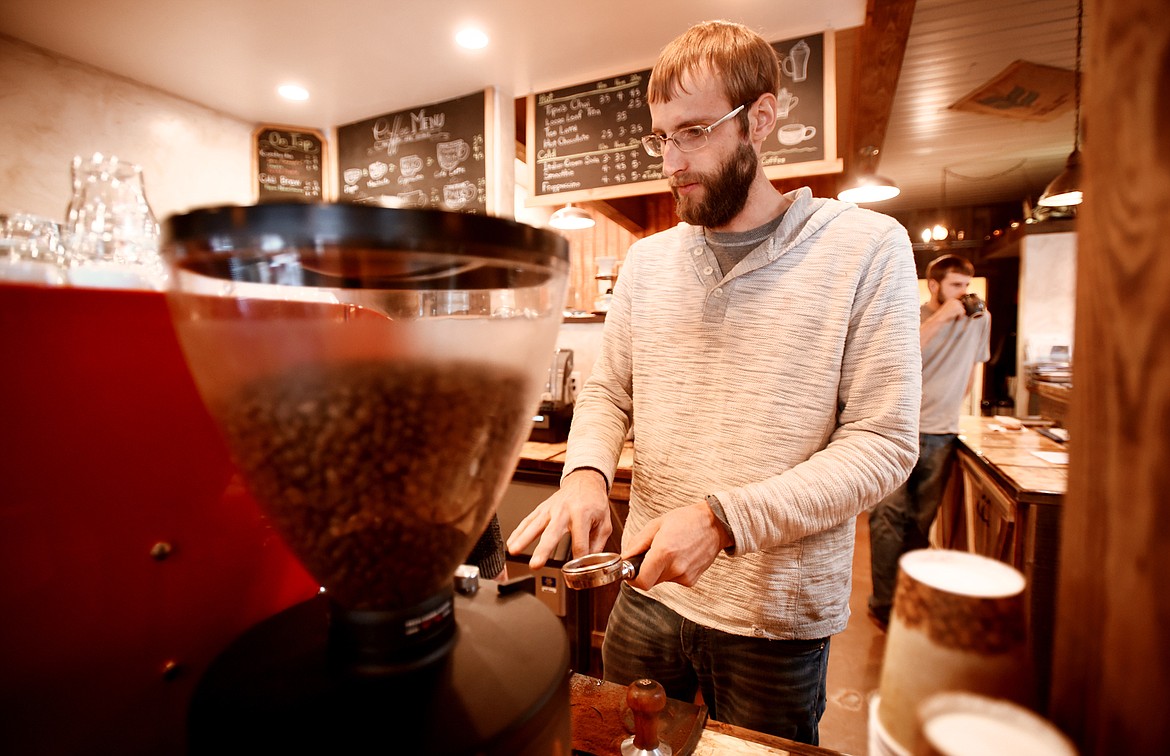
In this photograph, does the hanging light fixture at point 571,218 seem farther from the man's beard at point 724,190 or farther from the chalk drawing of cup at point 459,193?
the man's beard at point 724,190

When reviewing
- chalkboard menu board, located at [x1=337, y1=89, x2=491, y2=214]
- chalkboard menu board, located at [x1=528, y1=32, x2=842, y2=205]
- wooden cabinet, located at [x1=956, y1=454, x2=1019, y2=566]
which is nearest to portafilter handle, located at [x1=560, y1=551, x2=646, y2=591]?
wooden cabinet, located at [x1=956, y1=454, x2=1019, y2=566]

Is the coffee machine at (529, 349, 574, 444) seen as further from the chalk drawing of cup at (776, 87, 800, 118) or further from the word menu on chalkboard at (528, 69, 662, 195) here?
the chalk drawing of cup at (776, 87, 800, 118)

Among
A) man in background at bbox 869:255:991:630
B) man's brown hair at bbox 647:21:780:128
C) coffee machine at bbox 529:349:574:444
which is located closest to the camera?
man's brown hair at bbox 647:21:780:128

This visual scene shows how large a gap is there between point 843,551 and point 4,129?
12.0 ft

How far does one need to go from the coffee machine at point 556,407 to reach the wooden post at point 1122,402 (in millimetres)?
2456

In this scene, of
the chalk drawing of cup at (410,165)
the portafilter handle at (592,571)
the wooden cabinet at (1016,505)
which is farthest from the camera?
the chalk drawing of cup at (410,165)

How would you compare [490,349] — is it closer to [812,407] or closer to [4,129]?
[812,407]

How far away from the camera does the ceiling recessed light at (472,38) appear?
98.7 inches

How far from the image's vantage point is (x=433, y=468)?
0.47m

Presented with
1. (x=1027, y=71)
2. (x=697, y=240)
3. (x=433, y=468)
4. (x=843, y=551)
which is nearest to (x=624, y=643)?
(x=843, y=551)

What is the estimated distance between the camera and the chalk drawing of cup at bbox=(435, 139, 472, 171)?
3158mm

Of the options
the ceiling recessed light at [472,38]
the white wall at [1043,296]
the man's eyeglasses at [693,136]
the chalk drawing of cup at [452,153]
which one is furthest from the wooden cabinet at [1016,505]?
the white wall at [1043,296]

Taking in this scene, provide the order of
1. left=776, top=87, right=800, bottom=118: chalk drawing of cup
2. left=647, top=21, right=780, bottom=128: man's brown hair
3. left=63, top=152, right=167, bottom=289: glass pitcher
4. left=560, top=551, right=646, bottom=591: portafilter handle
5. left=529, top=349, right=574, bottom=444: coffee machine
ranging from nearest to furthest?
left=560, top=551, right=646, bottom=591: portafilter handle → left=63, top=152, right=167, bottom=289: glass pitcher → left=647, top=21, right=780, bottom=128: man's brown hair → left=776, top=87, right=800, bottom=118: chalk drawing of cup → left=529, top=349, right=574, bottom=444: coffee machine

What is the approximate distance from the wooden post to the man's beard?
3.36 ft
